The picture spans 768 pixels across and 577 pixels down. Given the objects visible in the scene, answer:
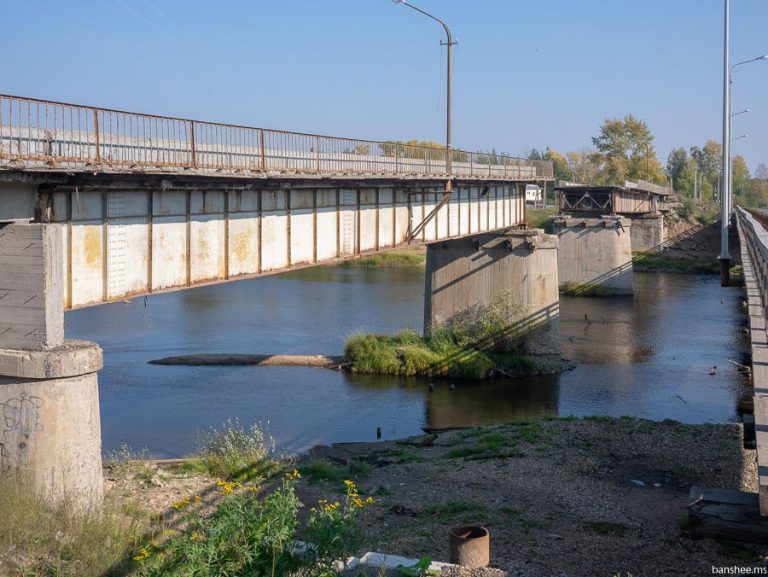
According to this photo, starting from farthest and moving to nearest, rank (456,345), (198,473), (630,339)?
(630,339) → (456,345) → (198,473)

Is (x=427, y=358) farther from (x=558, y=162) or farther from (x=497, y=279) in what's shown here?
(x=558, y=162)

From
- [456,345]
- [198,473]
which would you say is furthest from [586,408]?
[198,473]

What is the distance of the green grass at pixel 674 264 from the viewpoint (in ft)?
225

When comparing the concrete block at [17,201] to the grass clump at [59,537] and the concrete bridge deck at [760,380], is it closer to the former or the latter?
the grass clump at [59,537]

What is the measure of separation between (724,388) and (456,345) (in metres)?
9.18

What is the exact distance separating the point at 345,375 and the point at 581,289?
28.9 metres

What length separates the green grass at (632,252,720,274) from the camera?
6856 cm

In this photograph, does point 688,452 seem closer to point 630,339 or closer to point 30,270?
point 30,270

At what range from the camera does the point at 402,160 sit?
27156mm

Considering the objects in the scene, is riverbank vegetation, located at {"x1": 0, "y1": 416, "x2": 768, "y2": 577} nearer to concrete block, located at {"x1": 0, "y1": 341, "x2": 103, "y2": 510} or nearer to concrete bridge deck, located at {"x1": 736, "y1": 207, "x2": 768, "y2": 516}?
concrete block, located at {"x1": 0, "y1": 341, "x2": 103, "y2": 510}

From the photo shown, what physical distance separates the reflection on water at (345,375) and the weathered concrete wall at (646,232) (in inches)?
917

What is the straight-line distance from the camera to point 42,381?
12625 mm

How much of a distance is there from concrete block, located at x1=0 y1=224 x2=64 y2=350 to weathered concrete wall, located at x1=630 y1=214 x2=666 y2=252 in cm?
6725

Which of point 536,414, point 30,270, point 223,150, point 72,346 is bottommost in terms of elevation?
point 536,414
